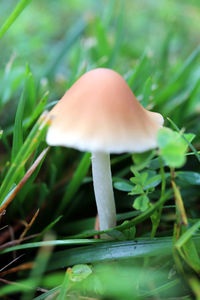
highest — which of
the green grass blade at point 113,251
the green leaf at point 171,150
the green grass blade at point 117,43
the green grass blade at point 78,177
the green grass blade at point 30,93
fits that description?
the green grass blade at point 117,43


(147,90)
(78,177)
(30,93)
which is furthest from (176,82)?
(78,177)

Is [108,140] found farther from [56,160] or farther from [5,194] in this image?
[56,160]

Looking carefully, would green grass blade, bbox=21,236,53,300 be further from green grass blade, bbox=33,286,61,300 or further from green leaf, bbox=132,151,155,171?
green leaf, bbox=132,151,155,171

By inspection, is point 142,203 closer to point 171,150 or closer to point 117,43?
point 171,150

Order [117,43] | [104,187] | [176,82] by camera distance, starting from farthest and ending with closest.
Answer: [117,43] < [176,82] < [104,187]

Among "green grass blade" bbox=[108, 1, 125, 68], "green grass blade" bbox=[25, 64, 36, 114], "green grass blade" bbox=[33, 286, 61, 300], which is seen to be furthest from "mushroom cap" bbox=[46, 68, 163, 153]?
"green grass blade" bbox=[108, 1, 125, 68]

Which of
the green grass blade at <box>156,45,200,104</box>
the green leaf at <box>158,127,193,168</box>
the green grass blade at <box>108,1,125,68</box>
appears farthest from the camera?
the green grass blade at <box>108,1,125,68</box>

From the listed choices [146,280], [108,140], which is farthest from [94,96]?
[146,280]

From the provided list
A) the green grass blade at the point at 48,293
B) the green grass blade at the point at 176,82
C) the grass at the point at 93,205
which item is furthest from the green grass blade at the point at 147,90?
the green grass blade at the point at 48,293

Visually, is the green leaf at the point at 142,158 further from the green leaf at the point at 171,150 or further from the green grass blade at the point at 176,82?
the green grass blade at the point at 176,82
